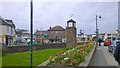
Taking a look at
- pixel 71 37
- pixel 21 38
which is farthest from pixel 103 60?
pixel 21 38

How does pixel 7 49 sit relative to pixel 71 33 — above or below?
below

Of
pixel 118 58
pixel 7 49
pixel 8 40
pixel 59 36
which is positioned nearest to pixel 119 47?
pixel 118 58

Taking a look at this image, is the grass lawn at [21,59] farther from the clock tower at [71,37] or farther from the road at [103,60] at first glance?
the clock tower at [71,37]

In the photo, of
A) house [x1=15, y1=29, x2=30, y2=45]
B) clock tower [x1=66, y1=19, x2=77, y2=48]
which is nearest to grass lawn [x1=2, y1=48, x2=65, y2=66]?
clock tower [x1=66, y1=19, x2=77, y2=48]

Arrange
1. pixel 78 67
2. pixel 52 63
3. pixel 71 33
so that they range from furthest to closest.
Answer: pixel 71 33 → pixel 52 63 → pixel 78 67

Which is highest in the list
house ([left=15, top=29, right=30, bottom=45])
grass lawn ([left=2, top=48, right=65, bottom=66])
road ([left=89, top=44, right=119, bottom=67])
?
house ([left=15, top=29, right=30, bottom=45])

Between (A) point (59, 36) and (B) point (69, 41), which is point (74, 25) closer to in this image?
(B) point (69, 41)

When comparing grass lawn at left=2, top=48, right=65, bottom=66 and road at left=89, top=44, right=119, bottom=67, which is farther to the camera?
road at left=89, top=44, right=119, bottom=67

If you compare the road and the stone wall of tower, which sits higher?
the stone wall of tower

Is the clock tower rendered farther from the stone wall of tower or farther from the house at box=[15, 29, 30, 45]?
the house at box=[15, 29, 30, 45]

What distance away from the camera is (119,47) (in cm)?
882

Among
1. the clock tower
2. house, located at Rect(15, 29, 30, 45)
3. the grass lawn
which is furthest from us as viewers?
house, located at Rect(15, 29, 30, 45)

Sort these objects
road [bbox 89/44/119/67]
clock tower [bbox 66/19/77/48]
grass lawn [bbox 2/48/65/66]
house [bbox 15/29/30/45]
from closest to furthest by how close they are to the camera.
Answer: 1. grass lawn [bbox 2/48/65/66]
2. road [bbox 89/44/119/67]
3. clock tower [bbox 66/19/77/48]
4. house [bbox 15/29/30/45]

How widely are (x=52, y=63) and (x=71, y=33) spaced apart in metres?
20.6
